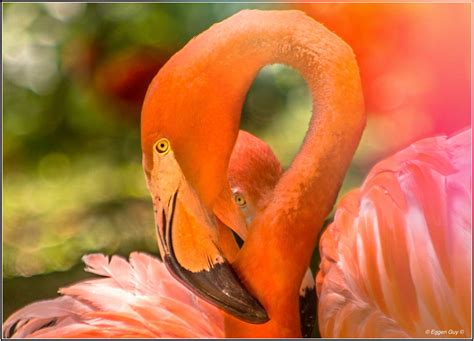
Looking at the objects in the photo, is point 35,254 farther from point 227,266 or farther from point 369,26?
point 369,26

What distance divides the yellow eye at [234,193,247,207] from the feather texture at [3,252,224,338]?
0.23m

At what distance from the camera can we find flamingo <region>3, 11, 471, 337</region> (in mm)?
1383

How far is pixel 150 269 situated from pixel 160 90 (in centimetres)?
42

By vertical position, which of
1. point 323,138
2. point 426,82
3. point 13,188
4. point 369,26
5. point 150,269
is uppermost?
point 369,26

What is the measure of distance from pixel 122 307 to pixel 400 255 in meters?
0.65

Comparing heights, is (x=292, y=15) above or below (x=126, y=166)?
above

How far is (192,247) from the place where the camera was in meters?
1.37

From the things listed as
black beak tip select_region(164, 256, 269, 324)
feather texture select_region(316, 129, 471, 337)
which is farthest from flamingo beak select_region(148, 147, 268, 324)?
feather texture select_region(316, 129, 471, 337)

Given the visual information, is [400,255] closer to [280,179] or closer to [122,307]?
[280,179]

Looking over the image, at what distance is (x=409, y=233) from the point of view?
1.40 meters

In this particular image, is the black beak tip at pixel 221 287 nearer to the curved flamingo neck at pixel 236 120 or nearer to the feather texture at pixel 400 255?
the curved flamingo neck at pixel 236 120

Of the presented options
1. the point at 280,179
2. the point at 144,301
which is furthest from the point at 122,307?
the point at 280,179

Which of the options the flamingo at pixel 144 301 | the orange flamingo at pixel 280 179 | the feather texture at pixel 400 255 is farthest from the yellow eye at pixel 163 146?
the feather texture at pixel 400 255

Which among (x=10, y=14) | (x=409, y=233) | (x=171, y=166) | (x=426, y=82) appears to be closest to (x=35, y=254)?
(x=171, y=166)
